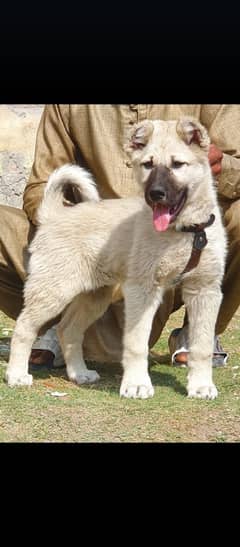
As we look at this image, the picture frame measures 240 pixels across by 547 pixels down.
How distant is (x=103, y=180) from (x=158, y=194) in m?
1.31

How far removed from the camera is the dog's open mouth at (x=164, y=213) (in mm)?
3561

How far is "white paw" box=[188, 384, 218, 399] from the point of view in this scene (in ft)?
12.3

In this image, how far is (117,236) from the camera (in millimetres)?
4012

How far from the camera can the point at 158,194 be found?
11.2 ft

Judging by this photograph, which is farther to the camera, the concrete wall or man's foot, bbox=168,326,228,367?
the concrete wall

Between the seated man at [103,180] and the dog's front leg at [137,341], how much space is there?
869 millimetres

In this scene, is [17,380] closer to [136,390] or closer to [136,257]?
[136,390]

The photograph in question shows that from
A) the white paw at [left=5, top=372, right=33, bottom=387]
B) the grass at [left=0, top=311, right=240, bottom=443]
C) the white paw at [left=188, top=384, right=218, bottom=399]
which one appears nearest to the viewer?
the grass at [left=0, top=311, right=240, bottom=443]

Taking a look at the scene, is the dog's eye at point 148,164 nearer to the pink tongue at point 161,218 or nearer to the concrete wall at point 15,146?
the pink tongue at point 161,218

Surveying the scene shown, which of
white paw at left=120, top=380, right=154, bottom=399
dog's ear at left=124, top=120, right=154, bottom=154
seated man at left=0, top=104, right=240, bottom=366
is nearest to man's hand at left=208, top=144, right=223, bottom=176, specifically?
seated man at left=0, top=104, right=240, bottom=366

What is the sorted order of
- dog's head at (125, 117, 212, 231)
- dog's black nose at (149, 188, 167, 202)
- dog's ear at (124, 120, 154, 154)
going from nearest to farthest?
1. dog's black nose at (149, 188, 167, 202)
2. dog's head at (125, 117, 212, 231)
3. dog's ear at (124, 120, 154, 154)

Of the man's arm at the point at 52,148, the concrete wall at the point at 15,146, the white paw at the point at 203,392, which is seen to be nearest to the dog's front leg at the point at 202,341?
the white paw at the point at 203,392

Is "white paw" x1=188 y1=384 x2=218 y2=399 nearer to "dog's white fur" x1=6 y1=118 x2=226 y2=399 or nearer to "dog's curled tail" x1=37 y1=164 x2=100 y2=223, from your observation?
"dog's white fur" x1=6 y1=118 x2=226 y2=399

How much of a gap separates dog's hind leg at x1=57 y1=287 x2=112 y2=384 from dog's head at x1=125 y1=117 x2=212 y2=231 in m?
0.82
